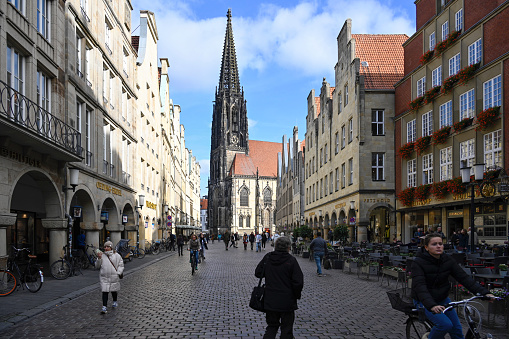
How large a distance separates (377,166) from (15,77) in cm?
2290

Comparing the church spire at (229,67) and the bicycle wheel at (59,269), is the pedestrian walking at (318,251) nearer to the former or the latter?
the bicycle wheel at (59,269)

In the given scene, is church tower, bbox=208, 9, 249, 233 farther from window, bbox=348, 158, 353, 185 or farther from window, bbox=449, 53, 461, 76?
window, bbox=449, 53, 461, 76

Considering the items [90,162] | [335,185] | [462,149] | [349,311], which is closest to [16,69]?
[90,162]

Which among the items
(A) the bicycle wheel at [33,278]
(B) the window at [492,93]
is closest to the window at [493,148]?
(B) the window at [492,93]

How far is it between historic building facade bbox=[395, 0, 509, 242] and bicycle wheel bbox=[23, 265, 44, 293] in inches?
619

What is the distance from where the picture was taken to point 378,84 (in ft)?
106

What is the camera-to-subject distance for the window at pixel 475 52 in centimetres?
2104

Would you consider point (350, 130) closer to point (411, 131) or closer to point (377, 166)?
point (377, 166)

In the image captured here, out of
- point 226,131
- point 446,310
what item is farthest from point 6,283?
point 226,131

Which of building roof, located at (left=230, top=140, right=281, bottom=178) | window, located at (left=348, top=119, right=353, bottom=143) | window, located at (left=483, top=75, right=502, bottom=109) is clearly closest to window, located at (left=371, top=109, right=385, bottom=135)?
window, located at (left=348, top=119, right=353, bottom=143)

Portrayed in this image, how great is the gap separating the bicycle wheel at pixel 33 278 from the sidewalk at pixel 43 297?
0.50 ft

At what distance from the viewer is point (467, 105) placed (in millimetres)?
21938

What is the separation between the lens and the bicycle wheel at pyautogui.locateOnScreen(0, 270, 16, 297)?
11750 millimetres

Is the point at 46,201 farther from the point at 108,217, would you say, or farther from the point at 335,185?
the point at 335,185
